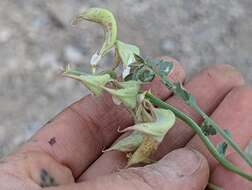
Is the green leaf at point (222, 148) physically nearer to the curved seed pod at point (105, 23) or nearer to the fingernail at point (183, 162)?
the fingernail at point (183, 162)

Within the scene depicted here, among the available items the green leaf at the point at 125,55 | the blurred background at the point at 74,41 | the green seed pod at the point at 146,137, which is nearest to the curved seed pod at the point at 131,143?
the green seed pod at the point at 146,137

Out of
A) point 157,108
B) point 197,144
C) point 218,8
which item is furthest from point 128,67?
point 218,8

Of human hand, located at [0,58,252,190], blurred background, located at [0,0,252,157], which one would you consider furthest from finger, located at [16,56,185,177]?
blurred background, located at [0,0,252,157]

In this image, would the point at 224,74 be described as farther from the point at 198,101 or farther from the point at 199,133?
the point at 199,133

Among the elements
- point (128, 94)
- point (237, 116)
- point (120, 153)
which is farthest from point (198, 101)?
point (128, 94)

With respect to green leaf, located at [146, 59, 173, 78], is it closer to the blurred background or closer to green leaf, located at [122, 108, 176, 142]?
green leaf, located at [122, 108, 176, 142]

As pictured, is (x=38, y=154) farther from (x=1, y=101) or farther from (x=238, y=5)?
(x=238, y=5)
